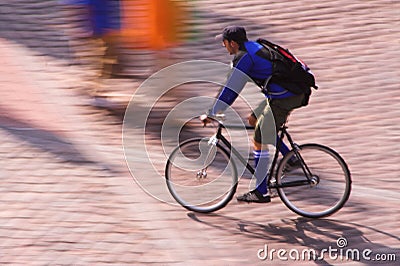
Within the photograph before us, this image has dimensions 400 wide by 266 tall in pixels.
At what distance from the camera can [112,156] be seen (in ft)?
26.6

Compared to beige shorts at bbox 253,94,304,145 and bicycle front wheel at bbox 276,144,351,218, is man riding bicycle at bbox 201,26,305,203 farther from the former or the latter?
bicycle front wheel at bbox 276,144,351,218

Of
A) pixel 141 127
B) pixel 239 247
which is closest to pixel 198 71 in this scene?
pixel 141 127

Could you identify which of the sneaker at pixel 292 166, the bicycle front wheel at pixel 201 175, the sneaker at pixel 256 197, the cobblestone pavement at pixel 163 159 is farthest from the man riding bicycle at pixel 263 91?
the cobblestone pavement at pixel 163 159

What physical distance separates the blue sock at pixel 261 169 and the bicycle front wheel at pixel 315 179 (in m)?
0.11

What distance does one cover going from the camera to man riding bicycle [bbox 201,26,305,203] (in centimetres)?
666

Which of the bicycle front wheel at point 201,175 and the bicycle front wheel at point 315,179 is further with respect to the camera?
the bicycle front wheel at point 201,175

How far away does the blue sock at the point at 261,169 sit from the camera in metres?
6.99

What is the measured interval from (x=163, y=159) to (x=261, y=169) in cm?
136

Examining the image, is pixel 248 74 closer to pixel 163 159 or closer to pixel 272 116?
pixel 272 116

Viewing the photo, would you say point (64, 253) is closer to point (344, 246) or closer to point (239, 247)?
point (239, 247)

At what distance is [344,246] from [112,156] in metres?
2.60

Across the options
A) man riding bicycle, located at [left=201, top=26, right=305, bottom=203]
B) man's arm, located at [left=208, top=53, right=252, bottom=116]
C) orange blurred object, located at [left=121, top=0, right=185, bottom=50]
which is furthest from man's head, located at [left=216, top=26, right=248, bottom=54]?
orange blurred object, located at [left=121, top=0, right=185, bottom=50]

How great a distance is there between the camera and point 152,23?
9078 mm

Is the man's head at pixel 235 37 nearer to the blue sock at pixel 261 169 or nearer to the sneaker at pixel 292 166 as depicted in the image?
the blue sock at pixel 261 169
